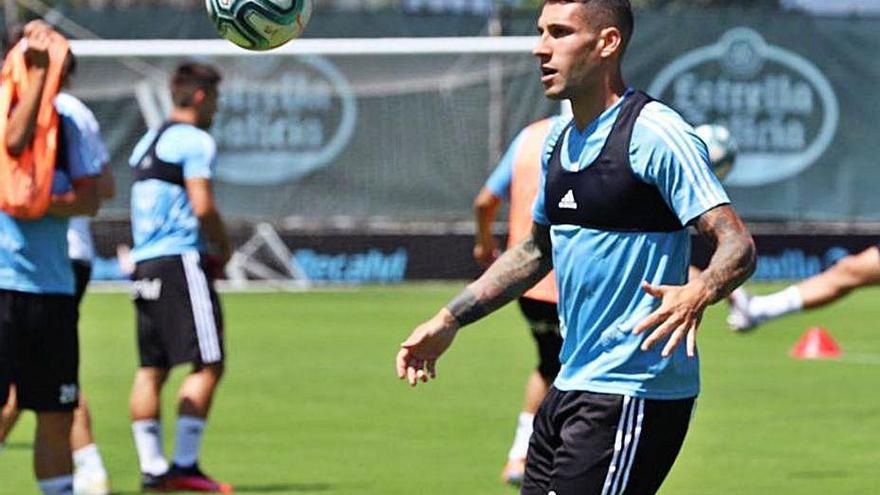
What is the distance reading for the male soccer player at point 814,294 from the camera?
814 centimetres

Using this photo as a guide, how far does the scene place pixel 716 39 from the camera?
27.1 m

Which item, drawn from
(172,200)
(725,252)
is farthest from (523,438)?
(725,252)

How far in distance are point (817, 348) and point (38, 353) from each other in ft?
33.8

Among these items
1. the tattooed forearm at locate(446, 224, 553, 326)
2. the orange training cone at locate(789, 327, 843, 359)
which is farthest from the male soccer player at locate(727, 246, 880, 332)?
the orange training cone at locate(789, 327, 843, 359)

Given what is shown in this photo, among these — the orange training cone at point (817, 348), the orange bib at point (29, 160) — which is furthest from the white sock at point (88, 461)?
the orange training cone at point (817, 348)

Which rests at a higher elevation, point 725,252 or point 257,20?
point 257,20

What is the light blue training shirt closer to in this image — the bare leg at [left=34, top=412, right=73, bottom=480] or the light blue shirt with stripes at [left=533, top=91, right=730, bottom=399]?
the bare leg at [left=34, top=412, right=73, bottom=480]

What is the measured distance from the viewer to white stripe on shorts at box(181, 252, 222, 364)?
10.6 meters

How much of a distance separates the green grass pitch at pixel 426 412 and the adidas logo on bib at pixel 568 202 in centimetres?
427

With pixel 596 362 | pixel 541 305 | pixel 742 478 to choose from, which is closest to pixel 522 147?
pixel 541 305

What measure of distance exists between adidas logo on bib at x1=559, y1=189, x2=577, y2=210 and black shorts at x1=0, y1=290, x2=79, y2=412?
314 cm

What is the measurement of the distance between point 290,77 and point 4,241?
59.3ft

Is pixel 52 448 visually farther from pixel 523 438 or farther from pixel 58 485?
pixel 523 438

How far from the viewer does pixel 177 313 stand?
10711 millimetres
